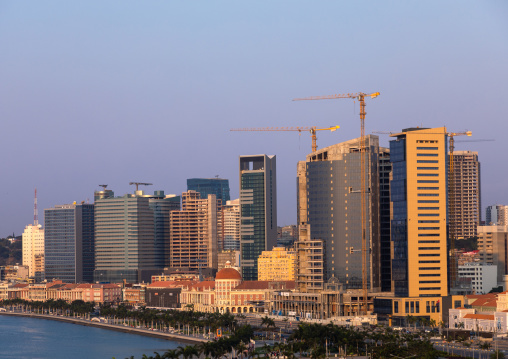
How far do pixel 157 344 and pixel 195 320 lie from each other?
63.5 feet

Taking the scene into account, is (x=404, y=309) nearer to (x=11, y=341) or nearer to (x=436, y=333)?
(x=436, y=333)

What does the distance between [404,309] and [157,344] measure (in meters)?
50.7

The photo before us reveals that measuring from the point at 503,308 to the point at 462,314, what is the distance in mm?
7996

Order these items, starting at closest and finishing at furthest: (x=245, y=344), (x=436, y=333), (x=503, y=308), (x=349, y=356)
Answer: (x=349, y=356) → (x=245, y=344) → (x=436, y=333) → (x=503, y=308)

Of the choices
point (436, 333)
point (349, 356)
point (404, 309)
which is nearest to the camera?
point (349, 356)

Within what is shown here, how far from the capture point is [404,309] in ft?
652

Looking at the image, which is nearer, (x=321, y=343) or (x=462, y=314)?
(x=321, y=343)

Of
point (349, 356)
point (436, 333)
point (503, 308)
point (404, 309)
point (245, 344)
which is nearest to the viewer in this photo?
point (349, 356)

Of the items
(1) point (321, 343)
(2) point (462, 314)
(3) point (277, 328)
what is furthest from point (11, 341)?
(2) point (462, 314)

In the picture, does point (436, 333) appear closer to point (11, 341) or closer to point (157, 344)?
point (157, 344)

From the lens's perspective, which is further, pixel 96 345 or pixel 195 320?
pixel 195 320

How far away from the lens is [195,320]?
200 meters

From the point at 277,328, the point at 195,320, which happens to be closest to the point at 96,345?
the point at 195,320

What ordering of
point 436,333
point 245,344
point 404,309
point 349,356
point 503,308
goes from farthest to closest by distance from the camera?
point 404,309 < point 503,308 < point 436,333 < point 245,344 < point 349,356
